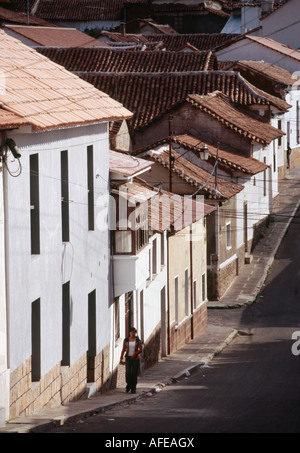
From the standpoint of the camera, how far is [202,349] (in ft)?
96.6

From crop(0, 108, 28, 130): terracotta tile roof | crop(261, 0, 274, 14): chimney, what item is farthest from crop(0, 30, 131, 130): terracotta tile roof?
crop(261, 0, 274, 14): chimney

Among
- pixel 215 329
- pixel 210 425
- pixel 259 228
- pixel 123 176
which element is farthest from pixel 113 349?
pixel 259 228

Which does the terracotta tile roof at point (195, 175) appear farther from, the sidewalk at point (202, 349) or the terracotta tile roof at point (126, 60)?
the terracotta tile roof at point (126, 60)

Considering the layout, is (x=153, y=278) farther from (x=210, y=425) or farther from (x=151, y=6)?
(x=151, y=6)

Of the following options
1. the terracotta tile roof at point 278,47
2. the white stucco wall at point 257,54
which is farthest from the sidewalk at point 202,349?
the terracotta tile roof at point 278,47

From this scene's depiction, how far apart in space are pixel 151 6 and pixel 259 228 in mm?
47529

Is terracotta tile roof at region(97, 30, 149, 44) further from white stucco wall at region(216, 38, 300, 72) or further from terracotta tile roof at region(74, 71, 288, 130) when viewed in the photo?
terracotta tile roof at region(74, 71, 288, 130)

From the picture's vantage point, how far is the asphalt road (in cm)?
1520

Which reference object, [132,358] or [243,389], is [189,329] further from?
[132,358]

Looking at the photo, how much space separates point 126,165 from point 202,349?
8.54 meters

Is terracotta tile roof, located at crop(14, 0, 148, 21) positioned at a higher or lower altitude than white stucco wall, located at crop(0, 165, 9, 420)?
higher

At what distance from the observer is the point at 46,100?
16547 mm

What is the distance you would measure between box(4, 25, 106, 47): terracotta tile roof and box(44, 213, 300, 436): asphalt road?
79.2 feet

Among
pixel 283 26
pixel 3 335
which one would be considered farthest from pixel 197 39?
pixel 3 335
